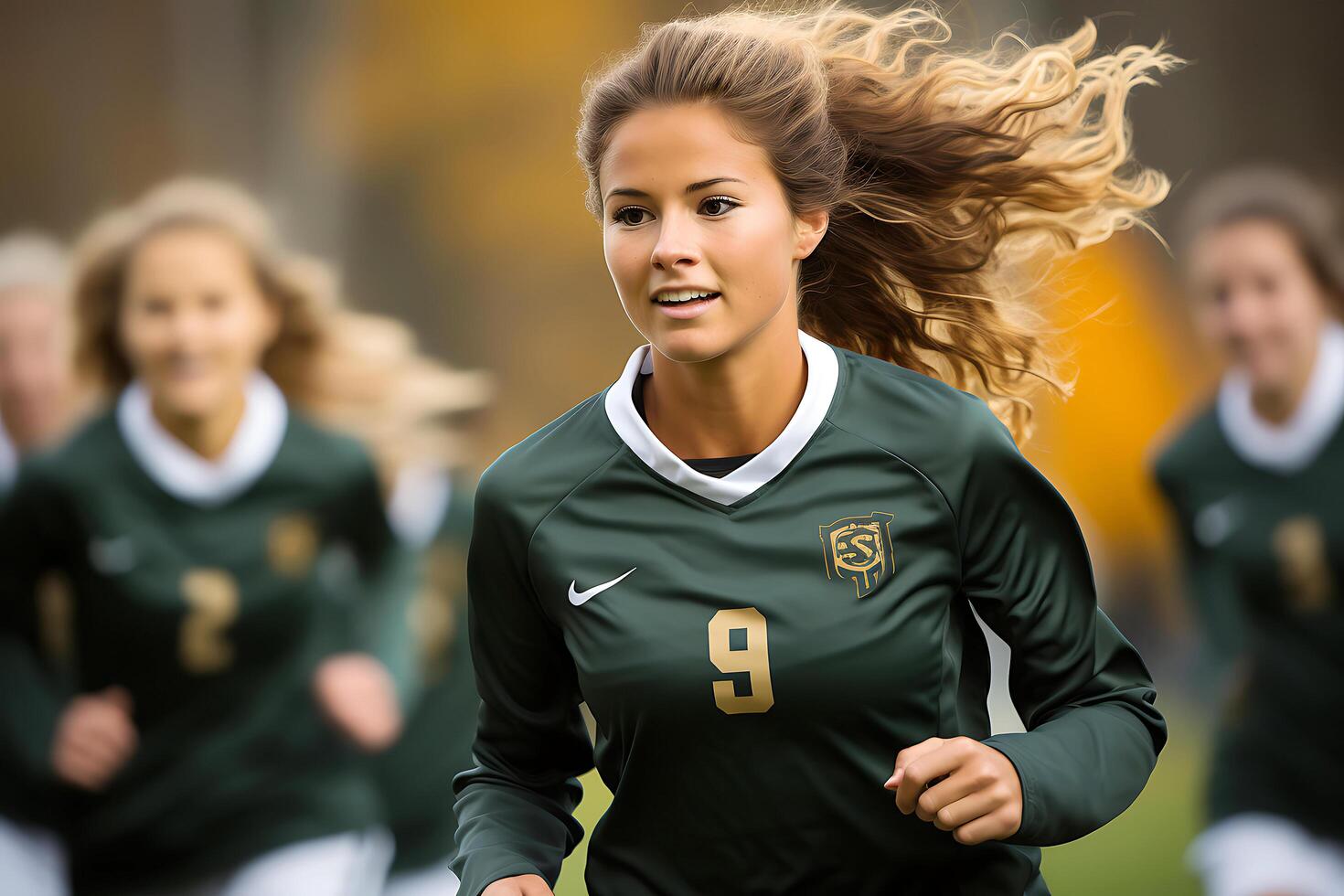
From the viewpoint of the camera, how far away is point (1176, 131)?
7711 mm

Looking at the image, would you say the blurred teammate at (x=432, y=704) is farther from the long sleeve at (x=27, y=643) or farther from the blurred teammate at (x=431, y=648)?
the long sleeve at (x=27, y=643)

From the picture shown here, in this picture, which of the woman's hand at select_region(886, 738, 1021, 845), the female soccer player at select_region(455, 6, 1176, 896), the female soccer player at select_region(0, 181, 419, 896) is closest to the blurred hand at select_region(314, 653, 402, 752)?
the female soccer player at select_region(0, 181, 419, 896)

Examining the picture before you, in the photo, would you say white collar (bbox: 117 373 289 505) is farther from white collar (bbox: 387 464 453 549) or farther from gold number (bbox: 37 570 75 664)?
white collar (bbox: 387 464 453 549)

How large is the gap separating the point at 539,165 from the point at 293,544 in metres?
3.04

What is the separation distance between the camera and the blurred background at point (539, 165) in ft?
24.3

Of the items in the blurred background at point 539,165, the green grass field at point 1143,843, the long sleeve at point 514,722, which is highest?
the blurred background at point 539,165

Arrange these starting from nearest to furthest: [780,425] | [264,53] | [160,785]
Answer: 1. [780,425]
2. [160,785]
3. [264,53]

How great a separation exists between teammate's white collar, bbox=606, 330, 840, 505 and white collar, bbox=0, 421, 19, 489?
16.1 feet

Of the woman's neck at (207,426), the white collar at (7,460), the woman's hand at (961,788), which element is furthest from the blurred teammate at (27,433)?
the woman's hand at (961,788)

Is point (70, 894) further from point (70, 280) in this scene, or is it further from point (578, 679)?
point (578, 679)

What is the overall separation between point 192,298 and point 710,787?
174 inches

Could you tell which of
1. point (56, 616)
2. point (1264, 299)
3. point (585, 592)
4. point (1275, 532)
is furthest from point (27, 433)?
point (585, 592)

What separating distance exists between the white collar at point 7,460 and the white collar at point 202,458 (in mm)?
1118

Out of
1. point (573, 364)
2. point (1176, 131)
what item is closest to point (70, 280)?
point (573, 364)
